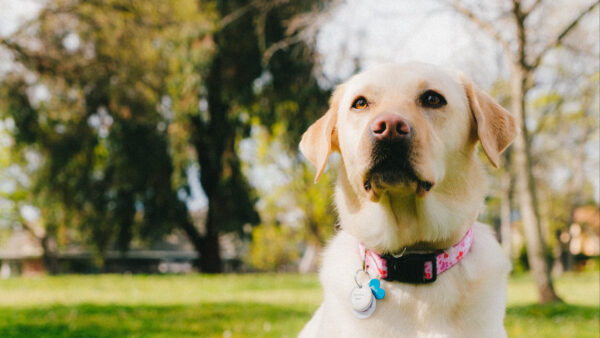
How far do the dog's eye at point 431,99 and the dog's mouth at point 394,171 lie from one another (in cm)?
46

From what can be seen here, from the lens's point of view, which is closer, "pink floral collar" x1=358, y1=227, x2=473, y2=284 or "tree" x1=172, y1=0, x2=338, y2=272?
"pink floral collar" x1=358, y1=227, x2=473, y2=284

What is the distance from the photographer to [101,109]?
58.4 ft

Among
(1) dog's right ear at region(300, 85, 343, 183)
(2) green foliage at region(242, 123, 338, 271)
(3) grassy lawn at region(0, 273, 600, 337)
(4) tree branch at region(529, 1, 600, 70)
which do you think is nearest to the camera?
(1) dog's right ear at region(300, 85, 343, 183)

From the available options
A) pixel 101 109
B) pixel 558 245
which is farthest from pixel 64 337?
pixel 558 245

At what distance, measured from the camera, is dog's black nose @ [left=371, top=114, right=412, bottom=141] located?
2.62 m

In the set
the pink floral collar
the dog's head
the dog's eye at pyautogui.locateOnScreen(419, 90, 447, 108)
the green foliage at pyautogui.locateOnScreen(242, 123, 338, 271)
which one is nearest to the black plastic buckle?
the pink floral collar

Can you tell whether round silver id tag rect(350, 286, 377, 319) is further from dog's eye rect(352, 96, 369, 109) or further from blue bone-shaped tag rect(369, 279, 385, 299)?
dog's eye rect(352, 96, 369, 109)

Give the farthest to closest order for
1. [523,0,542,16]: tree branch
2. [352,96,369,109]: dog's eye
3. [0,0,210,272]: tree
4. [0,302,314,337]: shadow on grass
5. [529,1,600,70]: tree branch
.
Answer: [0,0,210,272]: tree → [523,0,542,16]: tree branch → [529,1,600,70]: tree branch → [0,302,314,337]: shadow on grass → [352,96,369,109]: dog's eye

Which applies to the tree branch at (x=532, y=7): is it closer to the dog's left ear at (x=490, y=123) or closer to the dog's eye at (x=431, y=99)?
the dog's left ear at (x=490, y=123)

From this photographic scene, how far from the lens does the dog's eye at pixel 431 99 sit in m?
3.00

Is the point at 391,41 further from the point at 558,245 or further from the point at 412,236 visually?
the point at 558,245

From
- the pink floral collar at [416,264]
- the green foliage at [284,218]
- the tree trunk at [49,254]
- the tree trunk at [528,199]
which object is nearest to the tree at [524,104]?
the tree trunk at [528,199]

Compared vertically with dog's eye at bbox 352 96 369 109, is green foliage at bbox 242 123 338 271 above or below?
below

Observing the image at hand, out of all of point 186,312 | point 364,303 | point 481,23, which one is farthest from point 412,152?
point 481,23
